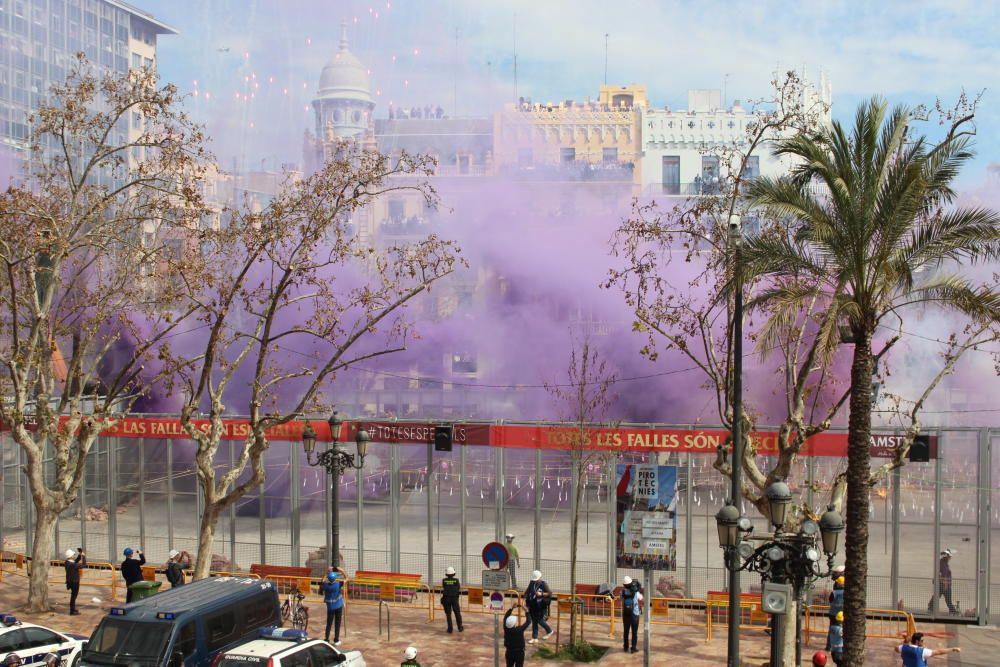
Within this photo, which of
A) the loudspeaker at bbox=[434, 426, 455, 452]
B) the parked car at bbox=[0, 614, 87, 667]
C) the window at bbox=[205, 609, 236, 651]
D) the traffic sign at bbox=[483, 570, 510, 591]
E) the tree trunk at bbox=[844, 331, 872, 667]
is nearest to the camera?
the tree trunk at bbox=[844, 331, 872, 667]

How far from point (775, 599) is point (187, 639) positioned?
8.87 metres

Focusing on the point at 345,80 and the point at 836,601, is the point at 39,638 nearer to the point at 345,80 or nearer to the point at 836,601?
the point at 836,601

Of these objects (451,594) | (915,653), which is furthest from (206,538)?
(915,653)

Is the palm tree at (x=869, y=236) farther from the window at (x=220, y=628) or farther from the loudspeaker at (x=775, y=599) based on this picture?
the window at (x=220, y=628)

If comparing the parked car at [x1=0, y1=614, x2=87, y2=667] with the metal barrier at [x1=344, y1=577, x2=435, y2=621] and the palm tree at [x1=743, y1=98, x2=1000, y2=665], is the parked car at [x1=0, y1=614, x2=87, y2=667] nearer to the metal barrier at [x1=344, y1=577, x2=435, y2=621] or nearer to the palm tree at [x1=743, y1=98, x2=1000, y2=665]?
the metal barrier at [x1=344, y1=577, x2=435, y2=621]

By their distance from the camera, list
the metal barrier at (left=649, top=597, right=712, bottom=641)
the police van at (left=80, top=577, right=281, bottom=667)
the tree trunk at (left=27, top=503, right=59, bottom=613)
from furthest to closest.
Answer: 1. the tree trunk at (left=27, top=503, right=59, bottom=613)
2. the metal barrier at (left=649, top=597, right=712, bottom=641)
3. the police van at (left=80, top=577, right=281, bottom=667)

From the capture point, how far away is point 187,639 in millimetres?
16250

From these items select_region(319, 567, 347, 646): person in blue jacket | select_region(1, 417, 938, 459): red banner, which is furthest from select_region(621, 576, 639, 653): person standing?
select_region(319, 567, 347, 646): person in blue jacket

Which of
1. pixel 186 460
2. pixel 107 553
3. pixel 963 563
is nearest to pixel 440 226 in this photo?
pixel 186 460

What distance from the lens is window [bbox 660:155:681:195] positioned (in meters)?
97.4

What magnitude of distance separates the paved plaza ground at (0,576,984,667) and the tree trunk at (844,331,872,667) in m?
4.42

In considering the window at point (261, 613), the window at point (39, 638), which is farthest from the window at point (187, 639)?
the window at point (39, 638)

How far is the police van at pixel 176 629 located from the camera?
15.9 m

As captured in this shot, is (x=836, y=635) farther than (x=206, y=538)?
No
